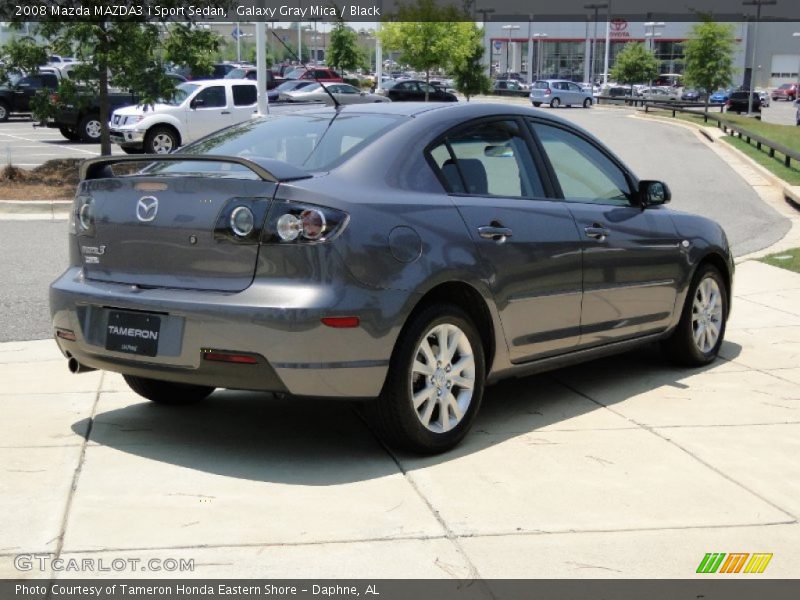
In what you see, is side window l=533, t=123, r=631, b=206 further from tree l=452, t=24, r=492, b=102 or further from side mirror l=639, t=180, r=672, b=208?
tree l=452, t=24, r=492, b=102

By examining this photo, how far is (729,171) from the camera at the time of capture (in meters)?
24.1

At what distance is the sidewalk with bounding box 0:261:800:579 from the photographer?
4.14 meters

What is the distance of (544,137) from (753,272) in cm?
576

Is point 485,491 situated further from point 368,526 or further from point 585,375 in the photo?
point 585,375

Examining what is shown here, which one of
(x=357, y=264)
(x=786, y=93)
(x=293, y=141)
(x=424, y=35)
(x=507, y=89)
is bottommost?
(x=786, y=93)

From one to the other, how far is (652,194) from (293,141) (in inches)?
93.1

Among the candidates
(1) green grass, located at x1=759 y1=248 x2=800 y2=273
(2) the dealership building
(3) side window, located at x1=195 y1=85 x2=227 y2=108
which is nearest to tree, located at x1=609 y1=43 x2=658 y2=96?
(2) the dealership building

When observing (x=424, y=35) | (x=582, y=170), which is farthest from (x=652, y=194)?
(x=424, y=35)

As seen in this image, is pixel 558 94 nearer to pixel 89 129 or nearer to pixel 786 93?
pixel 89 129

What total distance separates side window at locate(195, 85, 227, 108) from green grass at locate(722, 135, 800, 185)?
1240cm

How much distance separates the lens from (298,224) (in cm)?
487

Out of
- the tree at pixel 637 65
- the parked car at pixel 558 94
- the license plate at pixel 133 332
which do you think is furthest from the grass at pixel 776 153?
the tree at pixel 637 65

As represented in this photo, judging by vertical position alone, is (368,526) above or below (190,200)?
below

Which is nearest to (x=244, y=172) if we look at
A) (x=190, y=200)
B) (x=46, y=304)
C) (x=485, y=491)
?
(x=190, y=200)
